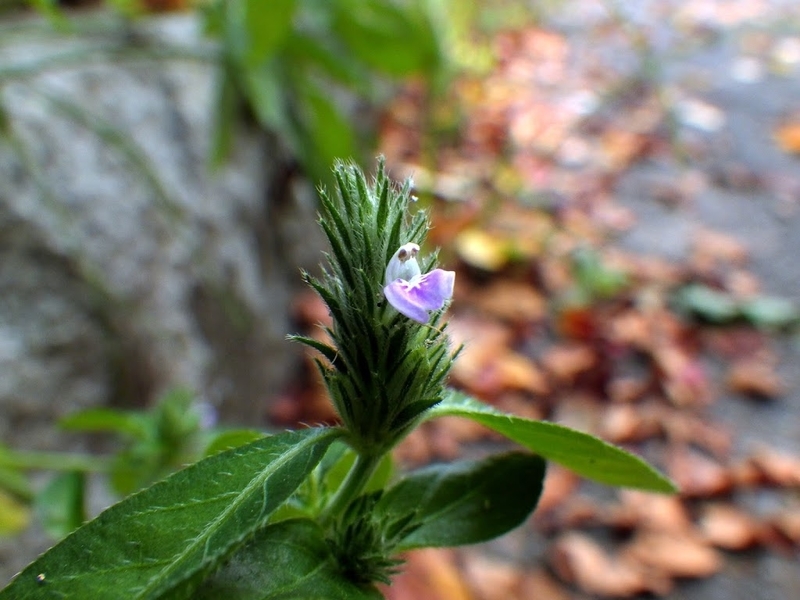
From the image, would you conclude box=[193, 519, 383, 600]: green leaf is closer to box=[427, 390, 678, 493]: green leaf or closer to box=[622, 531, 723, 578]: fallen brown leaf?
box=[427, 390, 678, 493]: green leaf

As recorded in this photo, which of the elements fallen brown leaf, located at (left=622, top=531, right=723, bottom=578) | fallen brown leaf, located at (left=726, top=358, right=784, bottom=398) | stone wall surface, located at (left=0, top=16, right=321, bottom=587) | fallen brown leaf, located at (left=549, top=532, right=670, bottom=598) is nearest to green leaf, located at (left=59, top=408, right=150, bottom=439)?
stone wall surface, located at (left=0, top=16, right=321, bottom=587)

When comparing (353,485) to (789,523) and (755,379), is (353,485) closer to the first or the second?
(789,523)

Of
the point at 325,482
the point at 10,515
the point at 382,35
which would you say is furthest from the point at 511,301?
the point at 325,482

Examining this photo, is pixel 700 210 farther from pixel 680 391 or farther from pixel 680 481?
pixel 680 481

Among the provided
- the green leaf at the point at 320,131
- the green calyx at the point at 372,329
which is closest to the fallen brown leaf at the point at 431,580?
the green leaf at the point at 320,131

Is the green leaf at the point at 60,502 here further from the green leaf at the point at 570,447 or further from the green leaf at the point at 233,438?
the green leaf at the point at 570,447

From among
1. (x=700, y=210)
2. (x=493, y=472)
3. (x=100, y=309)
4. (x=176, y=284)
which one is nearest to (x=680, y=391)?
(x=700, y=210)
